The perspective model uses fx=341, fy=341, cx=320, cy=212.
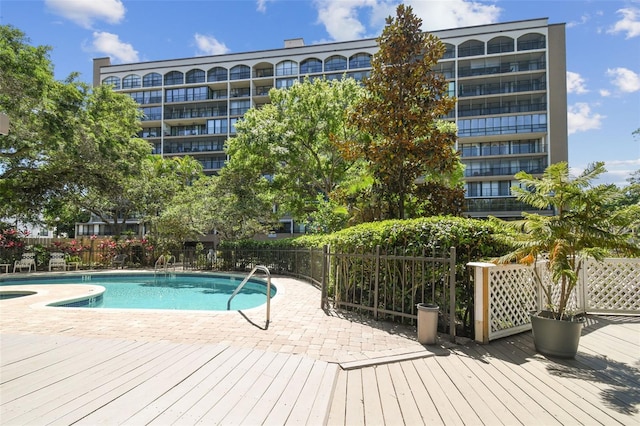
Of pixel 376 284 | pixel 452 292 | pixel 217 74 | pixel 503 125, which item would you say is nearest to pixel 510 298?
pixel 452 292

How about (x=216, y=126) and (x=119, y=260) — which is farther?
(x=216, y=126)

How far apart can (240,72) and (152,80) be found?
13.7 meters

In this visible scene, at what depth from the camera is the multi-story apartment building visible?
38.9 meters

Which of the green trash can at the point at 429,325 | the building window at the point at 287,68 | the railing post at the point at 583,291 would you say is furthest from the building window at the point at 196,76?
the green trash can at the point at 429,325

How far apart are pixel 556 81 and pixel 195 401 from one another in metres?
48.5

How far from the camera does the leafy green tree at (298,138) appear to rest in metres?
18.4

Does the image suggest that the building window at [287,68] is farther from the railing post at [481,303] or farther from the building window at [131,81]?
the railing post at [481,303]

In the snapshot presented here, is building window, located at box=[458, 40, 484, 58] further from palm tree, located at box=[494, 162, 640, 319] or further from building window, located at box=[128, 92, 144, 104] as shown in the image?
building window, located at box=[128, 92, 144, 104]

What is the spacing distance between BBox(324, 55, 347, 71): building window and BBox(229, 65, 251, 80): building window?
445 inches

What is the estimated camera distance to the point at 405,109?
365 inches

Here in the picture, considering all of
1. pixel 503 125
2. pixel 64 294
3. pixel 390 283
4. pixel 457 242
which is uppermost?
pixel 503 125

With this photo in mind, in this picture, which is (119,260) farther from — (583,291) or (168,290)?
(583,291)

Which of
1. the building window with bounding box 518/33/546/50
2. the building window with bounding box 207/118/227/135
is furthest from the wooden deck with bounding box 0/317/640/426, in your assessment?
the building window with bounding box 207/118/227/135

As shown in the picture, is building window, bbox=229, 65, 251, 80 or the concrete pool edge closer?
the concrete pool edge
